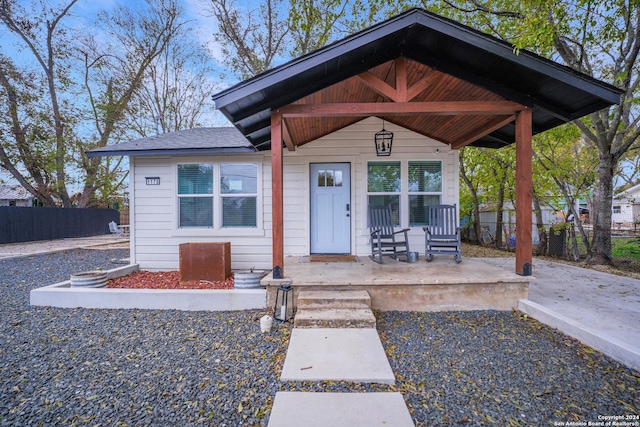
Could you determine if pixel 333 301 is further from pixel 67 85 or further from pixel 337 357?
pixel 67 85

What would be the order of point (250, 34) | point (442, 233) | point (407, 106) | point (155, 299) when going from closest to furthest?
point (407, 106), point (155, 299), point (442, 233), point (250, 34)

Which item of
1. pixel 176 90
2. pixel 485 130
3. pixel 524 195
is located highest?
pixel 176 90

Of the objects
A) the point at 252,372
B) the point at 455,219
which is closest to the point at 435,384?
the point at 252,372

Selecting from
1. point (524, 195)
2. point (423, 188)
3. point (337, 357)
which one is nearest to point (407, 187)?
point (423, 188)

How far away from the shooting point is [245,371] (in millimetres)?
2270

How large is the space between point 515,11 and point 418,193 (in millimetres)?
4571

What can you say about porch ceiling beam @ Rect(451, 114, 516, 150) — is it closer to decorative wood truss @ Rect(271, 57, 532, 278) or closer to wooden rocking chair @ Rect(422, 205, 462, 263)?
decorative wood truss @ Rect(271, 57, 532, 278)

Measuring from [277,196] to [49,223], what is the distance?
1382 cm

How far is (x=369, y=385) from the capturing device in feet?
6.77

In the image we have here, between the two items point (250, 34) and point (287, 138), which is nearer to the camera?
point (287, 138)

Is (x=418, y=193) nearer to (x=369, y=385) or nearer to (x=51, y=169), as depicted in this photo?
(x=369, y=385)

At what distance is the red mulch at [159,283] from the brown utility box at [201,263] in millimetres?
107

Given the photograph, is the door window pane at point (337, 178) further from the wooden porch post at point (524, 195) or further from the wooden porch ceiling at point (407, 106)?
the wooden porch post at point (524, 195)

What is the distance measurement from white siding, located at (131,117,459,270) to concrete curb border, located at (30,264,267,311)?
1722mm
